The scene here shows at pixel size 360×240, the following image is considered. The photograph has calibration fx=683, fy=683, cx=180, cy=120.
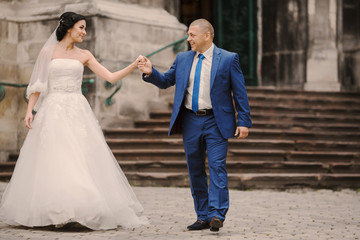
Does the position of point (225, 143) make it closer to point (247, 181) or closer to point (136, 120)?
point (247, 181)

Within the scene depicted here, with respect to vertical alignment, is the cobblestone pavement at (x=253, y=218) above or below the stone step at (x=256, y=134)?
below

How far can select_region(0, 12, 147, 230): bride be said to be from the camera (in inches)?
221

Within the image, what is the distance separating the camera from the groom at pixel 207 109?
5.66m

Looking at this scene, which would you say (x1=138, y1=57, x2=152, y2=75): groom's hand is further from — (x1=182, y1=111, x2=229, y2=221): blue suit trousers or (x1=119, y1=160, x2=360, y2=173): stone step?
(x1=119, y1=160, x2=360, y2=173): stone step

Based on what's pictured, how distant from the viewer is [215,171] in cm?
565

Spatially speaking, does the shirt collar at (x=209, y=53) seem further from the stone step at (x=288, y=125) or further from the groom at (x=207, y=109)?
the stone step at (x=288, y=125)

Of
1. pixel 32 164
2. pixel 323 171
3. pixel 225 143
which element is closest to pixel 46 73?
pixel 32 164

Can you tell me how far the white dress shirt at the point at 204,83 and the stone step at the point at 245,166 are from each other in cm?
421

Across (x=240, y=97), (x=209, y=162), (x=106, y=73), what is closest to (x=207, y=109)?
(x=240, y=97)

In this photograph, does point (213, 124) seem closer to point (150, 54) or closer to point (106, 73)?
point (106, 73)

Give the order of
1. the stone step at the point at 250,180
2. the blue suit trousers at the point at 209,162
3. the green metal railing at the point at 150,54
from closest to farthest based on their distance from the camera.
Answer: the blue suit trousers at the point at 209,162
the stone step at the point at 250,180
the green metal railing at the point at 150,54

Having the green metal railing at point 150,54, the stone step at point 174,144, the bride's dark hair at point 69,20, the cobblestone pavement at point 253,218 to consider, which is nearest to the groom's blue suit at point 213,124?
the cobblestone pavement at point 253,218

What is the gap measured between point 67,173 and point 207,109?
1.29m

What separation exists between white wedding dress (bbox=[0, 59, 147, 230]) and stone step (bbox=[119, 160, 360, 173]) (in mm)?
3906
